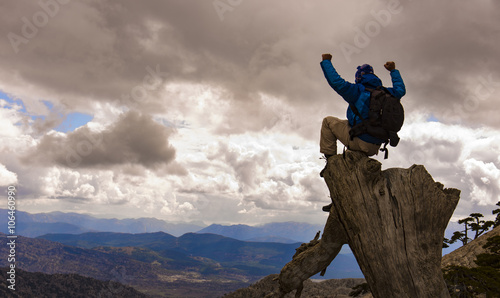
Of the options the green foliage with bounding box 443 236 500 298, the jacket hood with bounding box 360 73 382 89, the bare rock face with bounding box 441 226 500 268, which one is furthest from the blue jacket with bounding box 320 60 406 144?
Answer: the bare rock face with bounding box 441 226 500 268

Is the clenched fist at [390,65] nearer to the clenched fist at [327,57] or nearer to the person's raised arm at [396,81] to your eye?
the person's raised arm at [396,81]

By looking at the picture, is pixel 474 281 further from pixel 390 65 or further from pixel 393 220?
pixel 390 65

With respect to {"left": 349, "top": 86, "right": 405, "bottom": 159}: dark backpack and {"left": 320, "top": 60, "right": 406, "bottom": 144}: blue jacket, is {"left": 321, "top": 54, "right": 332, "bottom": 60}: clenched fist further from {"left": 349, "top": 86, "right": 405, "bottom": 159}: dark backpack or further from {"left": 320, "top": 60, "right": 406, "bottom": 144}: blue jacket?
{"left": 349, "top": 86, "right": 405, "bottom": 159}: dark backpack

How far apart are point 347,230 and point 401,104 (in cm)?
386

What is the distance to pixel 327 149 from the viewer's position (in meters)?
9.59

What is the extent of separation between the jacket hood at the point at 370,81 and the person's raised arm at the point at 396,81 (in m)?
0.53

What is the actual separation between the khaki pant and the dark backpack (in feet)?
1.13

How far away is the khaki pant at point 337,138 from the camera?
8.95 meters

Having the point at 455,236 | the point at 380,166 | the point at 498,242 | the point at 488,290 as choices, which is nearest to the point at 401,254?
the point at 380,166

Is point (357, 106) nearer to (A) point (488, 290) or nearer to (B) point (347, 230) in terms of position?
(B) point (347, 230)

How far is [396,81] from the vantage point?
9.26 metres

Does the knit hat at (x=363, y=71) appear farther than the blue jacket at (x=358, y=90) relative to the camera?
Yes

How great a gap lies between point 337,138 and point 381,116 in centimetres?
147

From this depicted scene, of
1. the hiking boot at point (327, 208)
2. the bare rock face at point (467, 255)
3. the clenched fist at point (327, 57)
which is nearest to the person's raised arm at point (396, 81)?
the clenched fist at point (327, 57)
